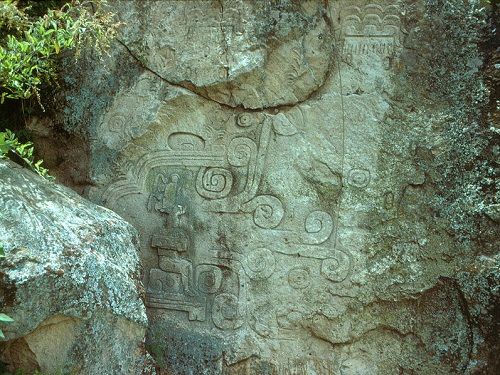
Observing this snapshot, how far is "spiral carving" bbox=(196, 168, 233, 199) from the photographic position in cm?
354

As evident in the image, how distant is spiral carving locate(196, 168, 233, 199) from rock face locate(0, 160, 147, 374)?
2.20 feet

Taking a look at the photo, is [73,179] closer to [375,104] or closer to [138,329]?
[138,329]

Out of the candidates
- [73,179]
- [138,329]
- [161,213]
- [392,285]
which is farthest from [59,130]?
[392,285]

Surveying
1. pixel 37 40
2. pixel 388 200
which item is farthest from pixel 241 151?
pixel 37 40

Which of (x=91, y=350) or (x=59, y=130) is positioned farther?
(x=59, y=130)

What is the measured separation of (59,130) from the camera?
12.2ft

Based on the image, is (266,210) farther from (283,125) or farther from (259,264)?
(283,125)

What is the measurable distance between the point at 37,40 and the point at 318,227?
152cm

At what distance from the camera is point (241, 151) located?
353cm

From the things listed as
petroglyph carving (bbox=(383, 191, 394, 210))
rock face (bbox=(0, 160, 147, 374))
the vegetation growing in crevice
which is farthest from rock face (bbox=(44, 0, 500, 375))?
rock face (bbox=(0, 160, 147, 374))

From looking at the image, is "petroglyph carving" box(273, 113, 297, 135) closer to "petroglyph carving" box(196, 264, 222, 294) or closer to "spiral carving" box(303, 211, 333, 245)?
"spiral carving" box(303, 211, 333, 245)

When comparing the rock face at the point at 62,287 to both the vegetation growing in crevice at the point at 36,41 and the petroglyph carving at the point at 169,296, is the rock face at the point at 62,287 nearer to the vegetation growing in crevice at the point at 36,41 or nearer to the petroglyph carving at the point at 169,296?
the vegetation growing in crevice at the point at 36,41

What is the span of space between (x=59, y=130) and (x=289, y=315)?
1498 mm

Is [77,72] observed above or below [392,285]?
above
